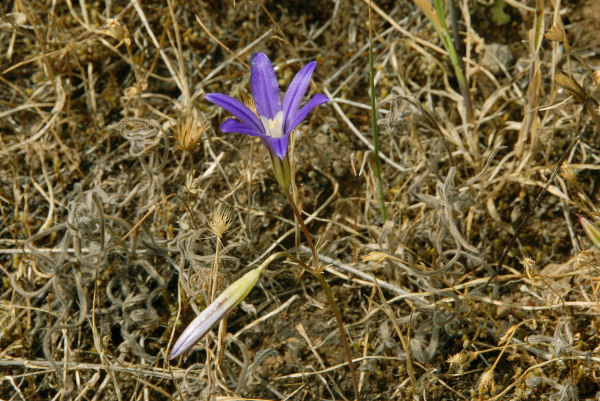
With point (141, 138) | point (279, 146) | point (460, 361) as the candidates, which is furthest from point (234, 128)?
point (460, 361)

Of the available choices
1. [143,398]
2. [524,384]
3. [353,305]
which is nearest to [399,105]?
[353,305]

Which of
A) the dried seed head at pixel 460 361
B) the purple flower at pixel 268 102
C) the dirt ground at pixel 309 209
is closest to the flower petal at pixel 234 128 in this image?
the purple flower at pixel 268 102

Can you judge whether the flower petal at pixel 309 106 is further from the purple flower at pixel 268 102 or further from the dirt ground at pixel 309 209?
the dirt ground at pixel 309 209

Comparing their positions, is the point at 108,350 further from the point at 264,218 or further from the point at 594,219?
the point at 594,219

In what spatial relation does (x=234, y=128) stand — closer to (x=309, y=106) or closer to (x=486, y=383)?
(x=309, y=106)

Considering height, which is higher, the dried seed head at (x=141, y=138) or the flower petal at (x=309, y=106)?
the flower petal at (x=309, y=106)

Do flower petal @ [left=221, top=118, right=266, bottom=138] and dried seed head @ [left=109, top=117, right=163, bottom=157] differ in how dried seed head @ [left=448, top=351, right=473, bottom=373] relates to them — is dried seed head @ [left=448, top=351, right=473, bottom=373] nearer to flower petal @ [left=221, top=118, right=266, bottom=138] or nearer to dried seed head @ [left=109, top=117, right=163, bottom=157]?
flower petal @ [left=221, top=118, right=266, bottom=138]
